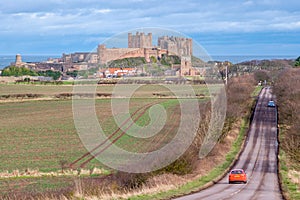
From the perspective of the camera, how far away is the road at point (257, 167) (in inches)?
A: 1008

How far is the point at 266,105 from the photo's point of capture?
9556 cm

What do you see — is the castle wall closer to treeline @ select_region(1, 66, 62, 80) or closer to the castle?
the castle

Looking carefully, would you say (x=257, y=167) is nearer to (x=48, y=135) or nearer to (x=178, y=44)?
(x=178, y=44)

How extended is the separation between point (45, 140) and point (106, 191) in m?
25.6

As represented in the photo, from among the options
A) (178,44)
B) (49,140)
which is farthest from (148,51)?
(49,140)

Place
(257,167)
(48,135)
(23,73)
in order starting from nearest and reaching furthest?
(257,167)
(48,135)
(23,73)

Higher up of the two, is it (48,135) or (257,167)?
(48,135)

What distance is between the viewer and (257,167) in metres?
42.4

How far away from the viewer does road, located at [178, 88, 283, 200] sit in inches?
1008

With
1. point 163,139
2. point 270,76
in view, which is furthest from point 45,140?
point 270,76

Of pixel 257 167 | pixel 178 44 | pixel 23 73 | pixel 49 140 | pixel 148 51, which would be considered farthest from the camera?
pixel 23 73

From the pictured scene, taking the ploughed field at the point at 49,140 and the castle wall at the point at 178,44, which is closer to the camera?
the ploughed field at the point at 49,140

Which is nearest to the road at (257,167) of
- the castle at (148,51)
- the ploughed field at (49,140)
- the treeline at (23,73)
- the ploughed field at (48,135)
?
the ploughed field at (49,140)

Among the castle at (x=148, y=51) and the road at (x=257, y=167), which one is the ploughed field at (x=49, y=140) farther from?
the road at (x=257, y=167)
